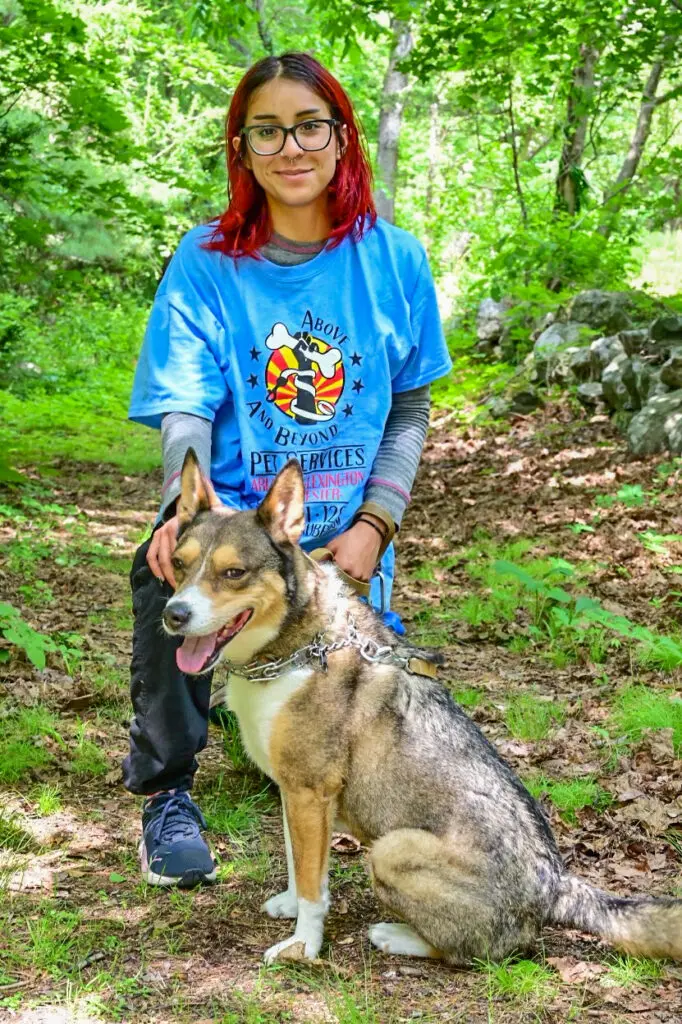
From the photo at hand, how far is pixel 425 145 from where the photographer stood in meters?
34.6

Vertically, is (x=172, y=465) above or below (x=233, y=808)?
above

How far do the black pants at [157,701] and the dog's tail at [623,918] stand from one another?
1521 mm

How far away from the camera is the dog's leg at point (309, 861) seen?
10.4ft

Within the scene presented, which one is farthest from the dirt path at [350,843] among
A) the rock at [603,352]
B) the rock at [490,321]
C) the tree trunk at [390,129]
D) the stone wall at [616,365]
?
the tree trunk at [390,129]

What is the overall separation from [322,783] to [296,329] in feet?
5.81

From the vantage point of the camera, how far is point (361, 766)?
324 centimetres

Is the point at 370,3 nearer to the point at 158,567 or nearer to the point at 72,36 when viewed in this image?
the point at 72,36

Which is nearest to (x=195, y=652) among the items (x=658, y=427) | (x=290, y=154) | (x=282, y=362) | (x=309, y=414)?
(x=309, y=414)

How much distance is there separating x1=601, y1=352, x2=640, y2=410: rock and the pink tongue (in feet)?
29.7

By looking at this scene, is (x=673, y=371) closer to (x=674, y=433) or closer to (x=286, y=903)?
(x=674, y=433)

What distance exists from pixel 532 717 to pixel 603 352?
8.19 meters

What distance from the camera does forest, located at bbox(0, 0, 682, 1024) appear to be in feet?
10.2

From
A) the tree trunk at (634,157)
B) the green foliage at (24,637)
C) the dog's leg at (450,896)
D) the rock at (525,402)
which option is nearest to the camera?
the dog's leg at (450,896)

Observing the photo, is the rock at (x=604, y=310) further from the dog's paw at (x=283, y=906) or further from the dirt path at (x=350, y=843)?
the dog's paw at (x=283, y=906)
